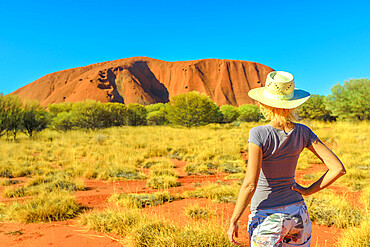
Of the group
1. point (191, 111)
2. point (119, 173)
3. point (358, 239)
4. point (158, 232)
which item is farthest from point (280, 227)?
point (191, 111)

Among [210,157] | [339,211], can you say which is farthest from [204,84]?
[339,211]

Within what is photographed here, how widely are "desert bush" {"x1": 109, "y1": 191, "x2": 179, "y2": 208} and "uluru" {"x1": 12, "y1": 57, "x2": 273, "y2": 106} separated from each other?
75963 mm

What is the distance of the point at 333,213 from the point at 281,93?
353 cm

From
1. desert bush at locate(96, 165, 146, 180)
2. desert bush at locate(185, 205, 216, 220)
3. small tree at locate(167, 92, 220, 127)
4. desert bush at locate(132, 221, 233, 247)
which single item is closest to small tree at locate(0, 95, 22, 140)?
desert bush at locate(96, 165, 146, 180)

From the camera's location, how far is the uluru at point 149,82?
3258 inches

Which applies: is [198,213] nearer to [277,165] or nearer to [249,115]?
[277,165]

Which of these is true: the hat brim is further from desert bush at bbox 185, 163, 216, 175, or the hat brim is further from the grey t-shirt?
desert bush at bbox 185, 163, 216, 175

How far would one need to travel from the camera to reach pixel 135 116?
3888cm

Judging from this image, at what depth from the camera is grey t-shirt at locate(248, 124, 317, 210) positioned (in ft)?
4.59

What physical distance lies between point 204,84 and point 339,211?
9179 centimetres

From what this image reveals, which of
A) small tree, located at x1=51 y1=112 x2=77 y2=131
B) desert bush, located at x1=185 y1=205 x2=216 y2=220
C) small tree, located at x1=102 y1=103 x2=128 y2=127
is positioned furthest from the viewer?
small tree, located at x1=102 y1=103 x2=128 y2=127

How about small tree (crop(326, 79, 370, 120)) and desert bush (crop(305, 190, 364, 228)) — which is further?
small tree (crop(326, 79, 370, 120))

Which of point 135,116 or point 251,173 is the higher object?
point 135,116

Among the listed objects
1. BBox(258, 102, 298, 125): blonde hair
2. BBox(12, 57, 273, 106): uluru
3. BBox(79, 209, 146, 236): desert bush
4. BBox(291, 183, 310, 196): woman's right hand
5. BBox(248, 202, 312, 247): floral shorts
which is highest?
BBox(12, 57, 273, 106): uluru
